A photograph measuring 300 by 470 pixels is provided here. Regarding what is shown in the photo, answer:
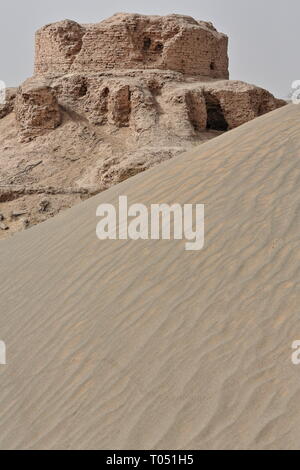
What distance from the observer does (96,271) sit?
4.61 metres

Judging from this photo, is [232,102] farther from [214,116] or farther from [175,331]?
[175,331]

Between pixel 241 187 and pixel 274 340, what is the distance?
6.26 ft

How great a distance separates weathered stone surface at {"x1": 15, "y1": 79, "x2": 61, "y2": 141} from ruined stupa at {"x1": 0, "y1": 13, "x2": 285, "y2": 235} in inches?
1.0

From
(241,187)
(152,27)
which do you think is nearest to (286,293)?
(241,187)

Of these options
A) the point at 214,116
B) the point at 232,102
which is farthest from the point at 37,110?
the point at 232,102

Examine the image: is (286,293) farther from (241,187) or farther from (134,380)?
(241,187)

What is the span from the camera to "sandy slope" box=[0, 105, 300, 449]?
9.30 feet

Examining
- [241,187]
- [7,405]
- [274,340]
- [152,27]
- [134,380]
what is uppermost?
[152,27]

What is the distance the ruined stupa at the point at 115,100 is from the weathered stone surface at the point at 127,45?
0.03 m

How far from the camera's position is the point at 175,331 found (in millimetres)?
3428

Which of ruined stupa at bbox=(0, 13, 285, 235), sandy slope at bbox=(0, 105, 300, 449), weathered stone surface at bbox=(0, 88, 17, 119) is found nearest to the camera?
sandy slope at bbox=(0, 105, 300, 449)

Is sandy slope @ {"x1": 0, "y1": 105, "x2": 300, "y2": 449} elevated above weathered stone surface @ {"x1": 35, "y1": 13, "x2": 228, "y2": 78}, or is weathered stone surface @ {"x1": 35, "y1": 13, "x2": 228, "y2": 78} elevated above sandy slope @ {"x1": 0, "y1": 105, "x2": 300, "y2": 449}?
weathered stone surface @ {"x1": 35, "y1": 13, "x2": 228, "y2": 78}

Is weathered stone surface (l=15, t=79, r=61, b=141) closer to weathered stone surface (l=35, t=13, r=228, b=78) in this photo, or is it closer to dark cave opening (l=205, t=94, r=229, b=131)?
weathered stone surface (l=35, t=13, r=228, b=78)

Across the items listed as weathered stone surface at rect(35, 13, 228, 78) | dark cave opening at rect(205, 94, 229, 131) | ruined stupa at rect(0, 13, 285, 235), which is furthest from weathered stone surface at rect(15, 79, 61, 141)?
dark cave opening at rect(205, 94, 229, 131)
